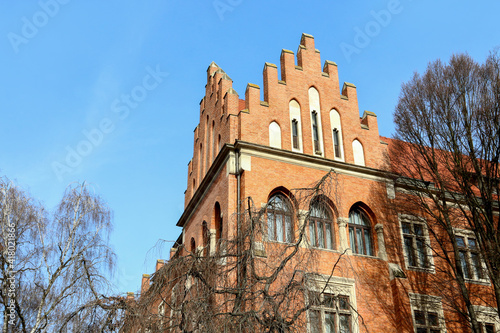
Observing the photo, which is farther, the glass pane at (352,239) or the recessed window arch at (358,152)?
the recessed window arch at (358,152)

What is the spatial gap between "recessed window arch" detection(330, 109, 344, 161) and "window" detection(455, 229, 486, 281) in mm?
4901

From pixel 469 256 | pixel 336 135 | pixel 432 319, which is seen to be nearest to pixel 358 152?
pixel 336 135

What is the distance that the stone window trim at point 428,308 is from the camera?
17.0 m

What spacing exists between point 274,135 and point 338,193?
2823 mm

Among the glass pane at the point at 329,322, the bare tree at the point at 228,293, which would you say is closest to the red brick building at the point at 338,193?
the glass pane at the point at 329,322

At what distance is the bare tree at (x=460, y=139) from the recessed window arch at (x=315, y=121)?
2548mm

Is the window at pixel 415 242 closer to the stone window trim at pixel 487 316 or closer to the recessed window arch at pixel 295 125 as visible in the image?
the stone window trim at pixel 487 316

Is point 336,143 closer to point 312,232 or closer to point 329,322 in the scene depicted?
point 312,232

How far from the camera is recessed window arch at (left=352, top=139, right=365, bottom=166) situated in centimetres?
1919

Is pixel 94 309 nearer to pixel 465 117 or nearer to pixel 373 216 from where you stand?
pixel 373 216

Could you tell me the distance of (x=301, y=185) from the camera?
1766 cm

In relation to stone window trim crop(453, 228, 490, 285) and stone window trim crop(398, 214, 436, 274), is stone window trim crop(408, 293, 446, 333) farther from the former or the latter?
stone window trim crop(453, 228, 490, 285)

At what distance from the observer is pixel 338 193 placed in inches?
689

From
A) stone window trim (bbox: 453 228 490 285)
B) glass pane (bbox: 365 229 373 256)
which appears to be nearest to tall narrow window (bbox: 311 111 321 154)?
glass pane (bbox: 365 229 373 256)
